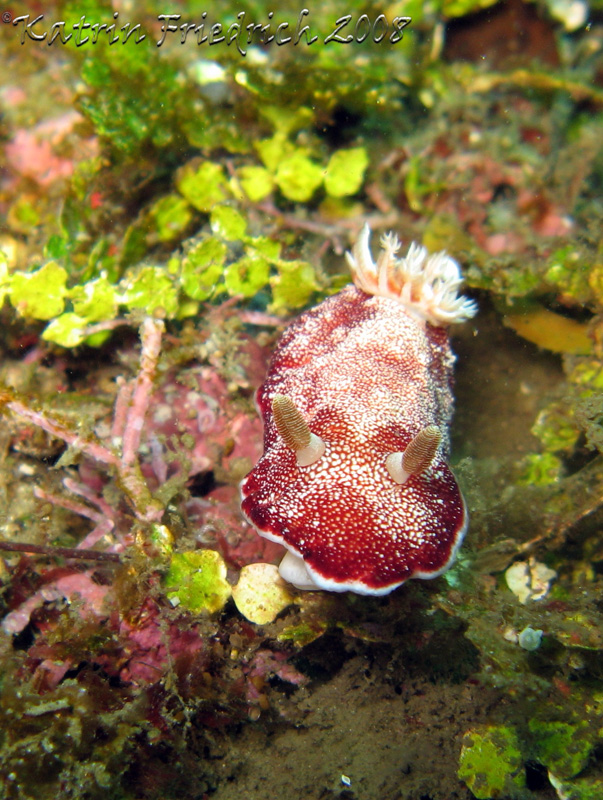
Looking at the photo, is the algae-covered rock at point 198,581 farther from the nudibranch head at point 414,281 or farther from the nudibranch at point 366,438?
the nudibranch head at point 414,281

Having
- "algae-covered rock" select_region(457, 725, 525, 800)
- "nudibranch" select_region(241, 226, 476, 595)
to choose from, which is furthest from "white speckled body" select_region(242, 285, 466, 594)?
"algae-covered rock" select_region(457, 725, 525, 800)

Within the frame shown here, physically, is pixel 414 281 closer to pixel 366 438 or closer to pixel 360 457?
pixel 366 438

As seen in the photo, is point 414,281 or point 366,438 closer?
point 366,438

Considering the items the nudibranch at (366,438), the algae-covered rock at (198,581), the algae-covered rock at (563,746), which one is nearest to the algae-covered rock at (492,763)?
the algae-covered rock at (563,746)

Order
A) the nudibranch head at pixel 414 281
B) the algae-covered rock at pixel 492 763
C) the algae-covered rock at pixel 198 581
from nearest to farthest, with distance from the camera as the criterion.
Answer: the algae-covered rock at pixel 492 763, the algae-covered rock at pixel 198 581, the nudibranch head at pixel 414 281

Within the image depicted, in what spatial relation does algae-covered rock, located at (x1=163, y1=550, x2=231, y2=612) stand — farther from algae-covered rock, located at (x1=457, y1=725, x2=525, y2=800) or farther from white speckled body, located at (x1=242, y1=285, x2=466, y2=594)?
algae-covered rock, located at (x1=457, y1=725, x2=525, y2=800)

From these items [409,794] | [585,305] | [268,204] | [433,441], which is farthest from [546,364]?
[409,794]

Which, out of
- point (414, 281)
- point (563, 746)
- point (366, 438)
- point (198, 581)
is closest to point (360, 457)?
point (366, 438)

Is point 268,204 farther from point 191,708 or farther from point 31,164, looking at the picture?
point 191,708

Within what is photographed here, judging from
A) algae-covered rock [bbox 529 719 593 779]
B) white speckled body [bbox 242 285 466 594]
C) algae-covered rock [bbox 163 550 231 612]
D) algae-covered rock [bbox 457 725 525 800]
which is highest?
white speckled body [bbox 242 285 466 594]
